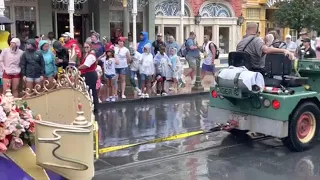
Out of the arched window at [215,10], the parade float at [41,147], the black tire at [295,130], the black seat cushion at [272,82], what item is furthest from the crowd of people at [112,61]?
the arched window at [215,10]

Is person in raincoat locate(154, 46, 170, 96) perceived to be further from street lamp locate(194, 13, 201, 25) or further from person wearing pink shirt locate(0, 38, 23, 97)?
street lamp locate(194, 13, 201, 25)

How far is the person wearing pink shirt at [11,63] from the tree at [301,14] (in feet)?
55.5

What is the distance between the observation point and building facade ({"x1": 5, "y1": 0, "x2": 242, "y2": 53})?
57.0ft

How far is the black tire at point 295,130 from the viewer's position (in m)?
6.41

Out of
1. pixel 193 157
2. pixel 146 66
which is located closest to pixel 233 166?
pixel 193 157

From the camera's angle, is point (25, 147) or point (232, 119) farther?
point (232, 119)

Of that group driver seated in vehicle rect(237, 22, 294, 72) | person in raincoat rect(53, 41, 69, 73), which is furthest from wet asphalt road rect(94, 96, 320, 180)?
person in raincoat rect(53, 41, 69, 73)

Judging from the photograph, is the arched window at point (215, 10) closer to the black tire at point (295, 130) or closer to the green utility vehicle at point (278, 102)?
the green utility vehicle at point (278, 102)

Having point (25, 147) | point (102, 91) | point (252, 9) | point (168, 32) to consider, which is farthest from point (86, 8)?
point (25, 147)

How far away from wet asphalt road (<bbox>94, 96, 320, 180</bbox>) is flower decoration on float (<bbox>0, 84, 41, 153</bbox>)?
251 centimetres

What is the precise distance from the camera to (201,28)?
74.6 feet

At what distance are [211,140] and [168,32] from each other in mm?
15085

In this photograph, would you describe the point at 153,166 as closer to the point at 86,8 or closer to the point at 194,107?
the point at 194,107

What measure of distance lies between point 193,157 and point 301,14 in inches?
728
